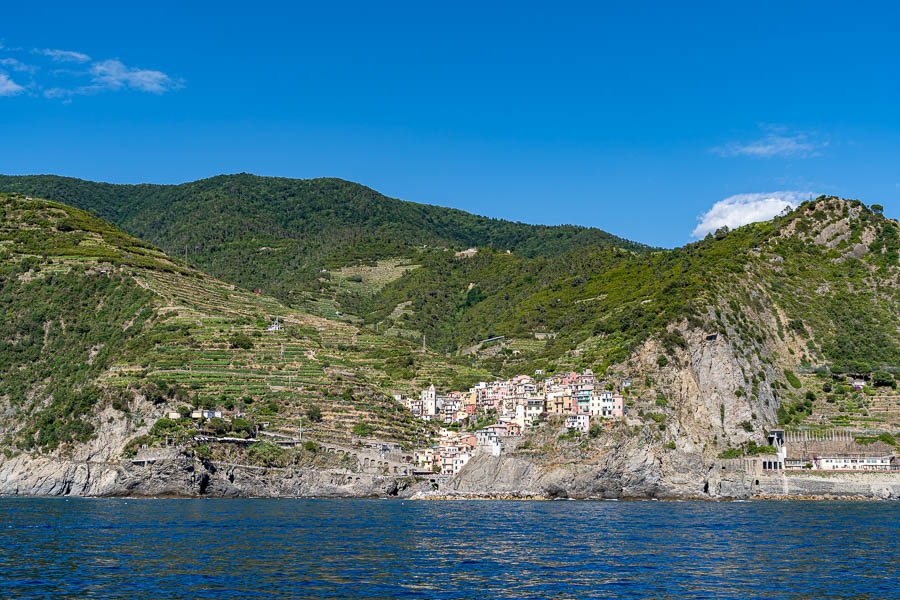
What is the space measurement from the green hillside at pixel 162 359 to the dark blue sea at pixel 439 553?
3193 centimetres

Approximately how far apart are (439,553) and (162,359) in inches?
3460

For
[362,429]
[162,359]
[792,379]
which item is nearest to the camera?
[362,429]

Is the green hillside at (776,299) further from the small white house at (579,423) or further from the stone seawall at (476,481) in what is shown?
the stone seawall at (476,481)

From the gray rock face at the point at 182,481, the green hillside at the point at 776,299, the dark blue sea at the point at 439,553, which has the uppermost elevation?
the green hillside at the point at 776,299

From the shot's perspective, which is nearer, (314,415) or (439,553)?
(439,553)

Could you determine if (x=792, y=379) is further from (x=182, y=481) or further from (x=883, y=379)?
(x=182, y=481)

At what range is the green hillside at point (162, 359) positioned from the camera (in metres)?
127

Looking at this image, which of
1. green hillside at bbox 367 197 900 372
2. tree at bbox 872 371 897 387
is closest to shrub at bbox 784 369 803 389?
green hillside at bbox 367 197 900 372

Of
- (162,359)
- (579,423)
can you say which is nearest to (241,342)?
(162,359)

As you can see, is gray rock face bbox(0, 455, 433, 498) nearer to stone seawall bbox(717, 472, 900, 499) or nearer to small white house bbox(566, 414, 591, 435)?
small white house bbox(566, 414, 591, 435)

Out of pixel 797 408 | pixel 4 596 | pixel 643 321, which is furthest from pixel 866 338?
pixel 4 596

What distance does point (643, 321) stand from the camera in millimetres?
153125

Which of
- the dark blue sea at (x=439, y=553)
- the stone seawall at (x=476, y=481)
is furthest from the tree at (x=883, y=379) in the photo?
the dark blue sea at (x=439, y=553)

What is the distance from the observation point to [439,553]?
5944cm
